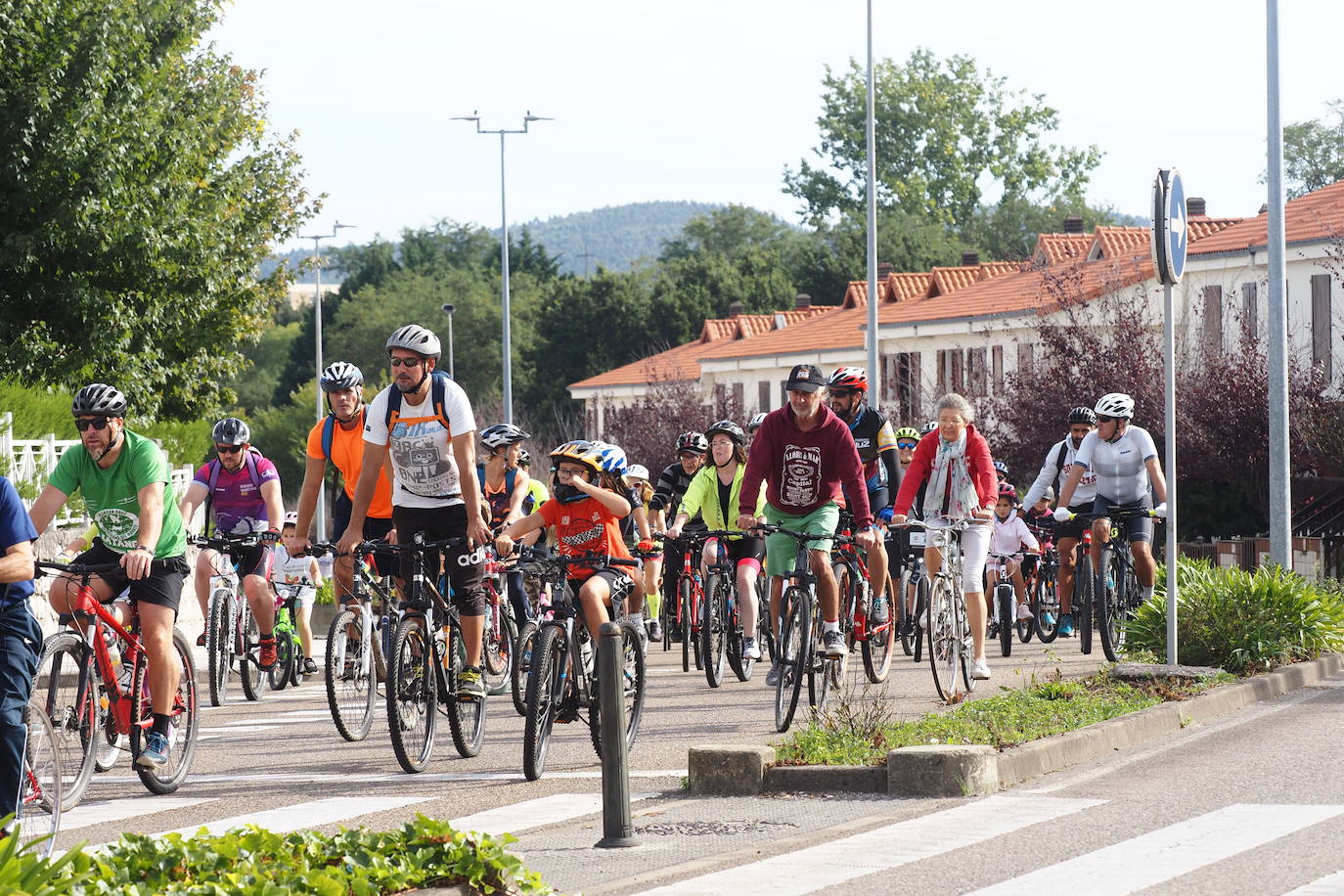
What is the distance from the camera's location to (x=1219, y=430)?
31.2 meters

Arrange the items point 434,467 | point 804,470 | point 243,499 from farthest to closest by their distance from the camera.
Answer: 1. point 243,499
2. point 804,470
3. point 434,467

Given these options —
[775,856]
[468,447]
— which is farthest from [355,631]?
[775,856]

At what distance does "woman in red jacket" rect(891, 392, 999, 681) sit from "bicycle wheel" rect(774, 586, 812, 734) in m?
1.85

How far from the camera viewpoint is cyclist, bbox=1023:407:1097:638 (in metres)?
16.9

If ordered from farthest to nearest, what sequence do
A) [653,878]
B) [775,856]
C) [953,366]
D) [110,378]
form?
1. [953,366]
2. [110,378]
3. [775,856]
4. [653,878]

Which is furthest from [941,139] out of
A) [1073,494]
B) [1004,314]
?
[1073,494]

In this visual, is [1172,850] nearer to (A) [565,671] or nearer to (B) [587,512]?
(A) [565,671]

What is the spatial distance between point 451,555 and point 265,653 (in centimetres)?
464

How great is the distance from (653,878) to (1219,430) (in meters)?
25.6

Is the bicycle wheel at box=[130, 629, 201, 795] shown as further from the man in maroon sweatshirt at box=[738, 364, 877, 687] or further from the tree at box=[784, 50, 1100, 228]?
the tree at box=[784, 50, 1100, 228]

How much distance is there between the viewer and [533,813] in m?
8.83

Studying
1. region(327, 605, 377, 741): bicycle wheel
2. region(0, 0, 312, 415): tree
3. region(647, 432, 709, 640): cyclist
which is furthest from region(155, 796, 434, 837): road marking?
region(0, 0, 312, 415): tree

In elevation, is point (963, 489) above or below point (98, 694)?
above

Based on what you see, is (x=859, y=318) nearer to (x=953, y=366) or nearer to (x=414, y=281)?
(x=953, y=366)
